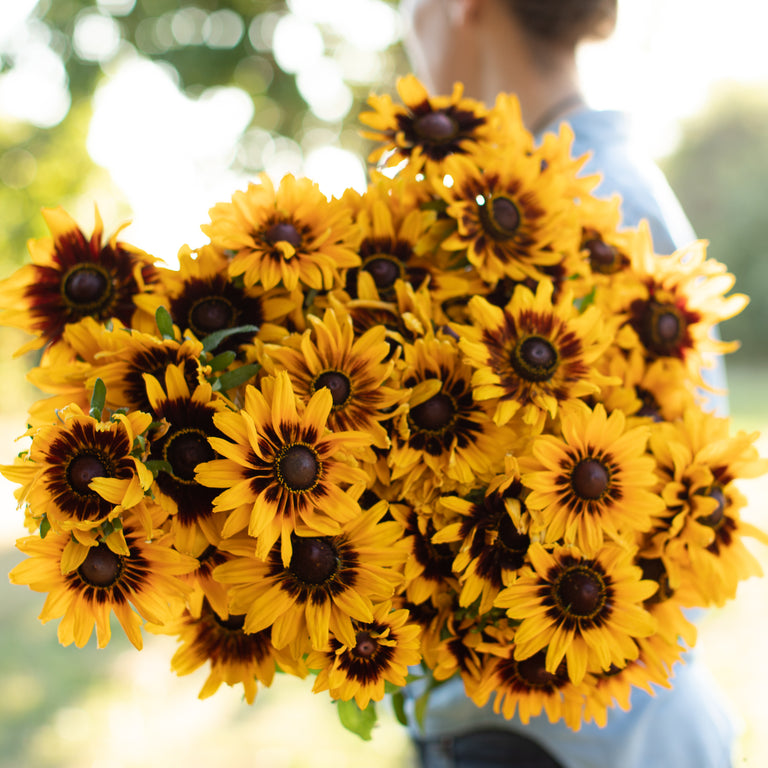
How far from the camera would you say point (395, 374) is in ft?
2.06

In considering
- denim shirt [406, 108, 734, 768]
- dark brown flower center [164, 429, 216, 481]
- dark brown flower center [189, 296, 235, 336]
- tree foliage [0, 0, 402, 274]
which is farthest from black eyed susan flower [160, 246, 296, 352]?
tree foliage [0, 0, 402, 274]

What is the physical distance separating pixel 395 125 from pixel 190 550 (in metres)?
0.50

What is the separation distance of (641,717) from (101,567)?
84 centimetres

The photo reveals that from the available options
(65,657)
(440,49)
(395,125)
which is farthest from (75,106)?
(395,125)

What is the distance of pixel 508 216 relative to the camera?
75 cm

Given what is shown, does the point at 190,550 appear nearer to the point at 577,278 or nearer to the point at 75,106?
the point at 577,278

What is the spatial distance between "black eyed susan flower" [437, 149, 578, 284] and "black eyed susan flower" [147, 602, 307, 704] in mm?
401

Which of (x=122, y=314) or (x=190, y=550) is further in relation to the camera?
(x=122, y=314)

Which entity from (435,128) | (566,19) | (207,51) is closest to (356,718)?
(435,128)

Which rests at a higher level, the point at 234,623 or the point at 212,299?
the point at 212,299

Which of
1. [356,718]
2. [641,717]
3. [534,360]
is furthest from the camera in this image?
[641,717]

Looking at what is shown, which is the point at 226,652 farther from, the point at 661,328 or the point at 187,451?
the point at 661,328

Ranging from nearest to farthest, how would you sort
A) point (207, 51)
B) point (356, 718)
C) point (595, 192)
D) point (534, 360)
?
point (534, 360) → point (356, 718) → point (595, 192) → point (207, 51)

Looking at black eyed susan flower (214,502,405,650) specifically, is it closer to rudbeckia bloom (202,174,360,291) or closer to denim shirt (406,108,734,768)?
rudbeckia bloom (202,174,360,291)
